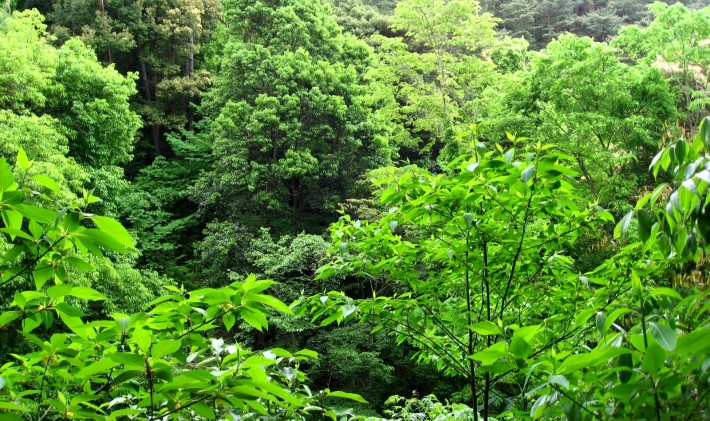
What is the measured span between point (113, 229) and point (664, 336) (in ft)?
2.24

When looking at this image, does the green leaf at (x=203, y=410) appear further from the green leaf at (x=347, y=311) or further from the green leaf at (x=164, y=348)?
the green leaf at (x=347, y=311)

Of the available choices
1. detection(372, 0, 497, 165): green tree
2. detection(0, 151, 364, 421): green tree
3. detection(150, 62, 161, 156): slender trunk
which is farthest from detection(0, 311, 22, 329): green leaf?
detection(150, 62, 161, 156): slender trunk

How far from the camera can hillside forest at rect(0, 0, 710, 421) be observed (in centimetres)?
71

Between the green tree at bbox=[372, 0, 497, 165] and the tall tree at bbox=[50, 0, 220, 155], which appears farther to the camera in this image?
the tall tree at bbox=[50, 0, 220, 155]

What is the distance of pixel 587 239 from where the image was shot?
6.64 metres

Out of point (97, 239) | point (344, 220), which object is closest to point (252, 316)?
point (97, 239)

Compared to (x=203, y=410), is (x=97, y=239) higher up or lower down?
higher up

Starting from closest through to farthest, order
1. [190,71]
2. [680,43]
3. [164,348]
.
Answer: [164,348], [680,43], [190,71]

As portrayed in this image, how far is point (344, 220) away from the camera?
218cm

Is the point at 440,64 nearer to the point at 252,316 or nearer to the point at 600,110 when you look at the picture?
the point at 600,110

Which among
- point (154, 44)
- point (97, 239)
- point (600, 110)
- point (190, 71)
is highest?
point (154, 44)

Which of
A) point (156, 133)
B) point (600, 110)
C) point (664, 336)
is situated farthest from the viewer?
point (156, 133)

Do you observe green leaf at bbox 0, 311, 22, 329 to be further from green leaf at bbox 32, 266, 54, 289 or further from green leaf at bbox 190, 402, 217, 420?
green leaf at bbox 190, 402, 217, 420

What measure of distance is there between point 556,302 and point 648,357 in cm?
128
